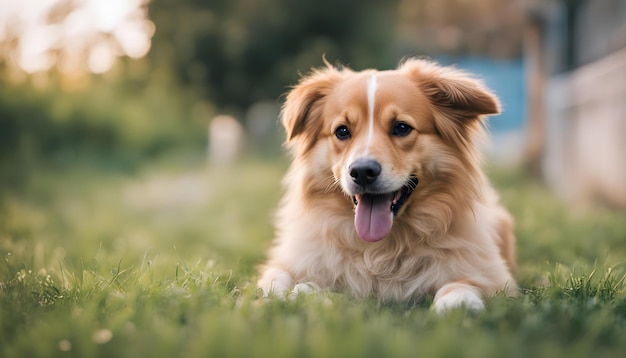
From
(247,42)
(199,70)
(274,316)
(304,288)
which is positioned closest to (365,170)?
(304,288)

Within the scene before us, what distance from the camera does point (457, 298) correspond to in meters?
2.92

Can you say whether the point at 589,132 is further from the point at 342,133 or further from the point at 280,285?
the point at 280,285

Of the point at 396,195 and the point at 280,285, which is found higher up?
the point at 396,195

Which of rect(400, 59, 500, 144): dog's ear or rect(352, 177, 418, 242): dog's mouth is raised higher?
rect(400, 59, 500, 144): dog's ear

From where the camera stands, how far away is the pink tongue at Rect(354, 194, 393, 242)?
3.42m

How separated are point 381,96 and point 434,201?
2.23 ft

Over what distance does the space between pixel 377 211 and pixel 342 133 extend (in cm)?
55

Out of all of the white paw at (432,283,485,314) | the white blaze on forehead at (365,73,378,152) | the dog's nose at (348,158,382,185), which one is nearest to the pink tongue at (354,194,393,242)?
the dog's nose at (348,158,382,185)

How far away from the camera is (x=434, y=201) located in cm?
358

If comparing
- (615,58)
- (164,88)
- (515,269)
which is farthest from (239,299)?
(164,88)

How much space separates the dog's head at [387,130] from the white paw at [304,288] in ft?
1.28

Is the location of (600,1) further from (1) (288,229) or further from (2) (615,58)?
(1) (288,229)

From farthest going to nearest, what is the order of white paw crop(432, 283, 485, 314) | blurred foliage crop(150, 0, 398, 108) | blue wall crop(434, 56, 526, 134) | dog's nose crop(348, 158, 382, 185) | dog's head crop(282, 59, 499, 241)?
1. blue wall crop(434, 56, 526, 134)
2. blurred foliage crop(150, 0, 398, 108)
3. dog's head crop(282, 59, 499, 241)
4. dog's nose crop(348, 158, 382, 185)
5. white paw crop(432, 283, 485, 314)

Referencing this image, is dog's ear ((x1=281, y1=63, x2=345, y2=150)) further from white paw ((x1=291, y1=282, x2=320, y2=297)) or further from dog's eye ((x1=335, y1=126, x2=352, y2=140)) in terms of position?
white paw ((x1=291, y1=282, x2=320, y2=297))
